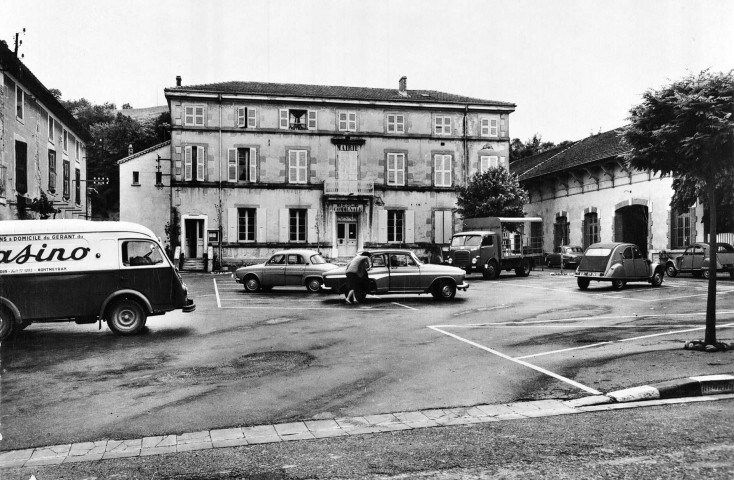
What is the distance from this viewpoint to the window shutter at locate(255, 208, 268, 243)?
117 feet

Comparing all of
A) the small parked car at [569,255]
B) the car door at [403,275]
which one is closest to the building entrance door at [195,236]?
the car door at [403,275]

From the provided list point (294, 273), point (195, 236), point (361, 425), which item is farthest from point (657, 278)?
point (195, 236)

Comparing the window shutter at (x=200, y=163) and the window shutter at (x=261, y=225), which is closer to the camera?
the window shutter at (x=200, y=163)

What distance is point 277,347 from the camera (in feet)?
33.3

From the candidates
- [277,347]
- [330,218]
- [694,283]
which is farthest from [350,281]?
[330,218]

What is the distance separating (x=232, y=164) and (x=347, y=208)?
746 cm

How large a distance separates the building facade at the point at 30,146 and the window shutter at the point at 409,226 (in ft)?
63.1

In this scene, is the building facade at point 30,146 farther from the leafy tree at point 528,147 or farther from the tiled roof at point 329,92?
the leafy tree at point 528,147

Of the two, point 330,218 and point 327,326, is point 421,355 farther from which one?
point 330,218

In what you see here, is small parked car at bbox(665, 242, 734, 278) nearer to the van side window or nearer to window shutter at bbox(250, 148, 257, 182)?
window shutter at bbox(250, 148, 257, 182)

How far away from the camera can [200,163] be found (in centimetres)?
3541

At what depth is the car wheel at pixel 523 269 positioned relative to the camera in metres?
28.6

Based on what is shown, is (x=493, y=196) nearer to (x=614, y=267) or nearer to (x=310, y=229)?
(x=310, y=229)

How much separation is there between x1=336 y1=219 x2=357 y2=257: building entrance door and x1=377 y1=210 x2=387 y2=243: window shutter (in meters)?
Answer: 1.48
